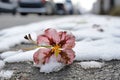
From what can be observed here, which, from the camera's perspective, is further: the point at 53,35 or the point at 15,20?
the point at 15,20

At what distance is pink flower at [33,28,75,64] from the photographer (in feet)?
6.91

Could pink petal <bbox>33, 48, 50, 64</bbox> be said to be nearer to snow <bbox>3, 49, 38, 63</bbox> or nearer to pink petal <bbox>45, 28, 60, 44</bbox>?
pink petal <bbox>45, 28, 60, 44</bbox>

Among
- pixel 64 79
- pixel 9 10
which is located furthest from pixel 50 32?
pixel 9 10

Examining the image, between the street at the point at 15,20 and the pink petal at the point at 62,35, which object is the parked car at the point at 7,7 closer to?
the street at the point at 15,20

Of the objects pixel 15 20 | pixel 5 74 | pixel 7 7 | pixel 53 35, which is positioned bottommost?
pixel 7 7

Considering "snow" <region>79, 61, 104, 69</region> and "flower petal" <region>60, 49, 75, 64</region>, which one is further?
"snow" <region>79, 61, 104, 69</region>

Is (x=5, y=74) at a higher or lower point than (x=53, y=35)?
lower

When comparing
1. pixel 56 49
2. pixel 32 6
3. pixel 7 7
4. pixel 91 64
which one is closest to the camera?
pixel 56 49

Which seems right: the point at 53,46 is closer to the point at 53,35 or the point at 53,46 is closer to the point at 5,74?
the point at 53,35

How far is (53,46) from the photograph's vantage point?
211 centimetres

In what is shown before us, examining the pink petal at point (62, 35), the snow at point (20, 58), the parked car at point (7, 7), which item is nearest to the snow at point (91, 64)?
the pink petal at point (62, 35)

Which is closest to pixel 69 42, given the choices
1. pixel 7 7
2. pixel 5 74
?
pixel 5 74

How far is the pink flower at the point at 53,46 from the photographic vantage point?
2.11m

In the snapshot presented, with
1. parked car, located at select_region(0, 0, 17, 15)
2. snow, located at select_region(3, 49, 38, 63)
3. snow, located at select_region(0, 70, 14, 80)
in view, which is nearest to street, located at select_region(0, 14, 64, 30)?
parked car, located at select_region(0, 0, 17, 15)
